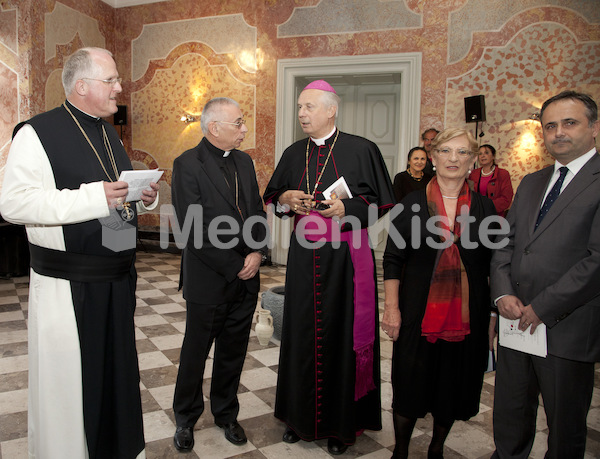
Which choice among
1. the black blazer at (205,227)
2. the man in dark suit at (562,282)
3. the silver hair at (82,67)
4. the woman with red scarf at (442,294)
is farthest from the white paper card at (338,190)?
the silver hair at (82,67)

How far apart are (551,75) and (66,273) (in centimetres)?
677

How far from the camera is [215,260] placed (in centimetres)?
254

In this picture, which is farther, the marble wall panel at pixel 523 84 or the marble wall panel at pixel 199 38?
the marble wall panel at pixel 199 38

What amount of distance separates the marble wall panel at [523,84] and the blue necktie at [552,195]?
5.14 m

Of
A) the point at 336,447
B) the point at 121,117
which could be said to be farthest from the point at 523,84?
the point at 121,117

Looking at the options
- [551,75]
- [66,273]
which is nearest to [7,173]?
[66,273]

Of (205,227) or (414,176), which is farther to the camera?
(414,176)

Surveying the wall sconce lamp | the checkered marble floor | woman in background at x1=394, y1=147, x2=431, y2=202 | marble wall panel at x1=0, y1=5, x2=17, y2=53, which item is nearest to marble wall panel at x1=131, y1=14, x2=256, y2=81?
the wall sconce lamp

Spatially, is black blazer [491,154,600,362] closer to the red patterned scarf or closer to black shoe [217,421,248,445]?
the red patterned scarf

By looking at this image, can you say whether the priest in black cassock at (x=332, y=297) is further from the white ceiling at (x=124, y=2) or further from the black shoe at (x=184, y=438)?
the white ceiling at (x=124, y=2)

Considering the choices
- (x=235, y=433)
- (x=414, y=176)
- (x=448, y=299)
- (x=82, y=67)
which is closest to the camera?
(x=82, y=67)

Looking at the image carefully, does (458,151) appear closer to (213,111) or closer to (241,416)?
(213,111)

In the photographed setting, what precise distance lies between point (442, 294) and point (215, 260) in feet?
3.81

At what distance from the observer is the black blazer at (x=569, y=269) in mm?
1862
